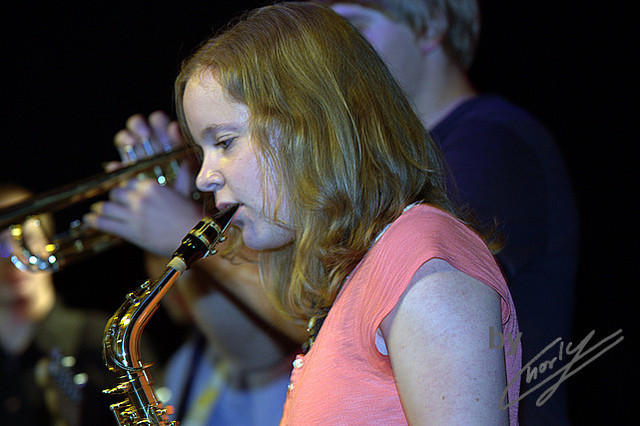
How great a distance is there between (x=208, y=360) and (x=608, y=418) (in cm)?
183

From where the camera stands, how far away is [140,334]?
5.16 ft

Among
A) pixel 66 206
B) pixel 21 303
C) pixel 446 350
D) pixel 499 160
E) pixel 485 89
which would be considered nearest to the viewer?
pixel 446 350

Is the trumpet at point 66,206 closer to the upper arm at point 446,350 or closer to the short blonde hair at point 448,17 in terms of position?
the short blonde hair at point 448,17

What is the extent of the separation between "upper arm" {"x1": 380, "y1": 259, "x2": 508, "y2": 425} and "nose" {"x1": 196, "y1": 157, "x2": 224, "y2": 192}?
0.51m

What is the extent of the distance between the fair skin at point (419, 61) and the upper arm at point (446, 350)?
4.76ft

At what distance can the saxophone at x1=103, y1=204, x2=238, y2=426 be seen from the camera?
1.54m

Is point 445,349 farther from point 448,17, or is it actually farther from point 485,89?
point 485,89

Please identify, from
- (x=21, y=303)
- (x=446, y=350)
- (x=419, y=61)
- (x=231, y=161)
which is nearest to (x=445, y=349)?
(x=446, y=350)

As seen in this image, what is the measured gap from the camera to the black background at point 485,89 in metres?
2.81

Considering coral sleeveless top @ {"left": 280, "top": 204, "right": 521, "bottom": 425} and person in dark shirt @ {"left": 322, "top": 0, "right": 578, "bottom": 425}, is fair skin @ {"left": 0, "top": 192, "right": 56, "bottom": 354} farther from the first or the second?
coral sleeveless top @ {"left": 280, "top": 204, "right": 521, "bottom": 425}

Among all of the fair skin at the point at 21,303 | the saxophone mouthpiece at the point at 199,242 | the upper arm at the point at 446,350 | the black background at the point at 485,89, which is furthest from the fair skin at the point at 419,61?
the fair skin at the point at 21,303

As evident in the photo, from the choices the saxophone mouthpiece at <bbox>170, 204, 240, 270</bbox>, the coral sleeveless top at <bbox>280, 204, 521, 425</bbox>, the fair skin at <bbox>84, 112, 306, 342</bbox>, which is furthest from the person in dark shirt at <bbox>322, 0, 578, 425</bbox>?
the fair skin at <bbox>84, 112, 306, 342</bbox>

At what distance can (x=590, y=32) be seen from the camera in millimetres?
2895

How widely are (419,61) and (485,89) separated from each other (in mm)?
735
